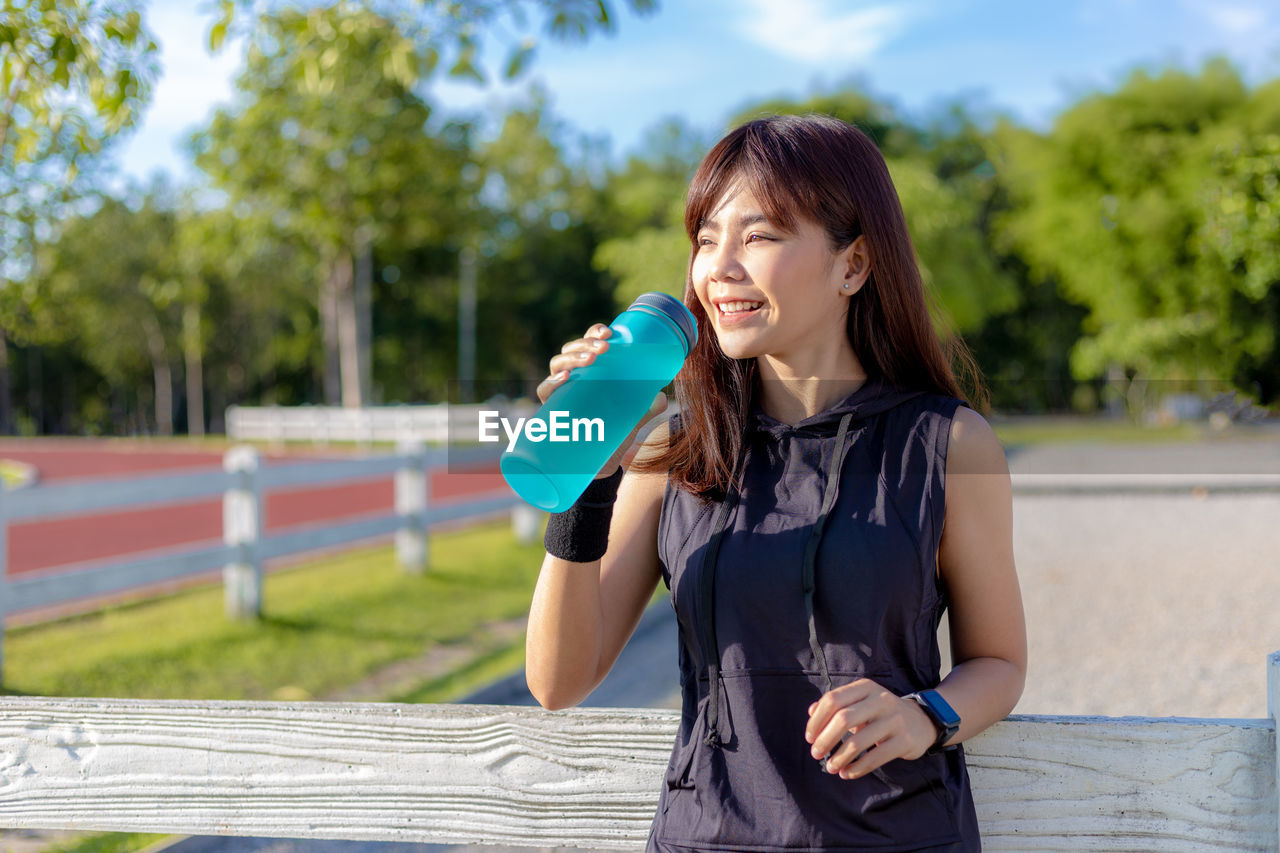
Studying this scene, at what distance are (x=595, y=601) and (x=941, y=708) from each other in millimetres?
447

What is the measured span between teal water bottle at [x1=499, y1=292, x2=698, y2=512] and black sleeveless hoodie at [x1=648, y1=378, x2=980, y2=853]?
8.0 inches

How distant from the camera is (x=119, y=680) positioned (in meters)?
5.77

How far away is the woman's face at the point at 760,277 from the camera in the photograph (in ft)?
4.58

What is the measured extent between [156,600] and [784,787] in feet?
26.2

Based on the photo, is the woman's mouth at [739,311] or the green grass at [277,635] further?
the green grass at [277,635]

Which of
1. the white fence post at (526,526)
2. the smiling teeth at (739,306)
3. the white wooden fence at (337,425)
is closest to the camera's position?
the smiling teeth at (739,306)

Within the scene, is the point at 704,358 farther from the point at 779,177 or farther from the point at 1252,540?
the point at 1252,540

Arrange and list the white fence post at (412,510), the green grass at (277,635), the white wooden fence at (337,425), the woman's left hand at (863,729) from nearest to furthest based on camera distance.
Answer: the woman's left hand at (863,729) < the green grass at (277,635) < the white fence post at (412,510) < the white wooden fence at (337,425)

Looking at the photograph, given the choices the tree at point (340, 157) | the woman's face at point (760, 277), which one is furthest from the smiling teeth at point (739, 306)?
the tree at point (340, 157)

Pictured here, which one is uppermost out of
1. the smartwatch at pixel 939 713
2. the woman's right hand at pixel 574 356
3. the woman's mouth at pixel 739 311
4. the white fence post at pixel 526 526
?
the woman's mouth at pixel 739 311

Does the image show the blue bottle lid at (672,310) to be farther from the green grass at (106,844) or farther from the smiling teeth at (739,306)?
the green grass at (106,844)

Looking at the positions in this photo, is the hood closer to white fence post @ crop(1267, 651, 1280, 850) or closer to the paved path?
white fence post @ crop(1267, 651, 1280, 850)

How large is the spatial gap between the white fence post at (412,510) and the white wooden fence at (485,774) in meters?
7.74

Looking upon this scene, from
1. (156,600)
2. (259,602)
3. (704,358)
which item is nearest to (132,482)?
(259,602)
